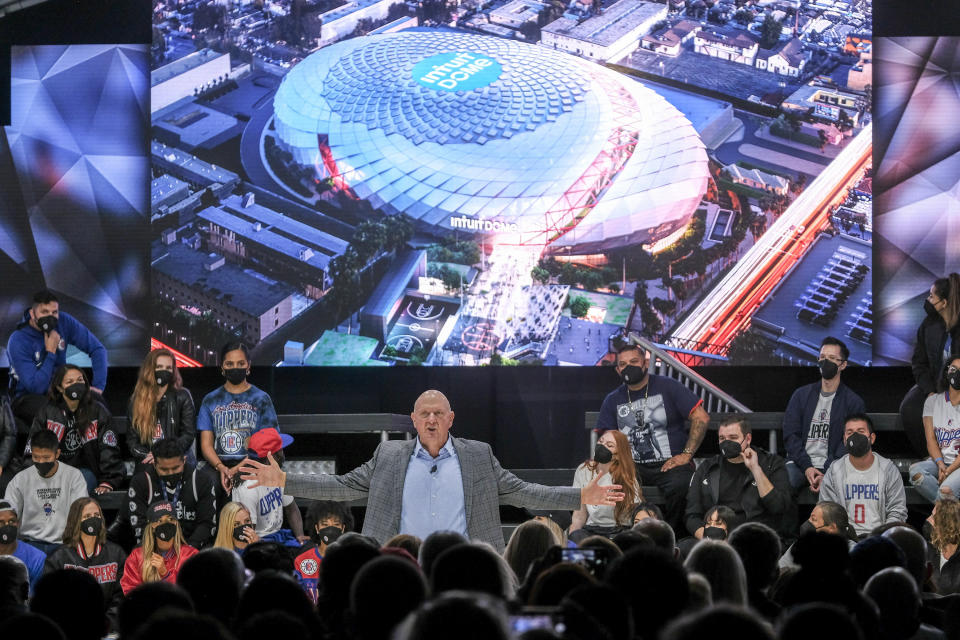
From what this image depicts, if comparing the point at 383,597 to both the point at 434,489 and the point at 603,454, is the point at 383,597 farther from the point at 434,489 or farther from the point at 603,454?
the point at 603,454

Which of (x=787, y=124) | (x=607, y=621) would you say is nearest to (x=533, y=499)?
(x=607, y=621)

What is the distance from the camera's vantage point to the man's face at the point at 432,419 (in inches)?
203

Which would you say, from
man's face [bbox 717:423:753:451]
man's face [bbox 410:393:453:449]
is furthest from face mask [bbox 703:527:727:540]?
man's face [bbox 410:393:453:449]

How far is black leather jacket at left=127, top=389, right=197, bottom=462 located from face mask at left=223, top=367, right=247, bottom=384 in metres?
0.26

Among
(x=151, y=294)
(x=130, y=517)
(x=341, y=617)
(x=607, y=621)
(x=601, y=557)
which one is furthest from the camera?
(x=151, y=294)

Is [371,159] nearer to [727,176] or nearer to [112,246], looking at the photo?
[112,246]

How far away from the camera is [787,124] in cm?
880

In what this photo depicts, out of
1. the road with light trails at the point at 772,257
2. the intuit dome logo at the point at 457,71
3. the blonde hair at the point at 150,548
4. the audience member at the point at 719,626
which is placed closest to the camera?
the audience member at the point at 719,626

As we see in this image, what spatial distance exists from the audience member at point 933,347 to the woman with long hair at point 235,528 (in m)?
4.08

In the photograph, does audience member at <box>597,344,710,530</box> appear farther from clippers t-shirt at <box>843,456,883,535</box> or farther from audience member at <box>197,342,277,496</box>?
audience member at <box>197,342,277,496</box>

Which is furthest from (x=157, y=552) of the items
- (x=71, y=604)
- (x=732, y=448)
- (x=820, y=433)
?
(x=820, y=433)

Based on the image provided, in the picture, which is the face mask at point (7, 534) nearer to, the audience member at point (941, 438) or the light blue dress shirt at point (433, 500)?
the light blue dress shirt at point (433, 500)

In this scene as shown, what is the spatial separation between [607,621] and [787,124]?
669 centimetres

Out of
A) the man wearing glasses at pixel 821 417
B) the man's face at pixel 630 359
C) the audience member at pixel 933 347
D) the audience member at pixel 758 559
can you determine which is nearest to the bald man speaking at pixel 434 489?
the audience member at pixel 758 559
